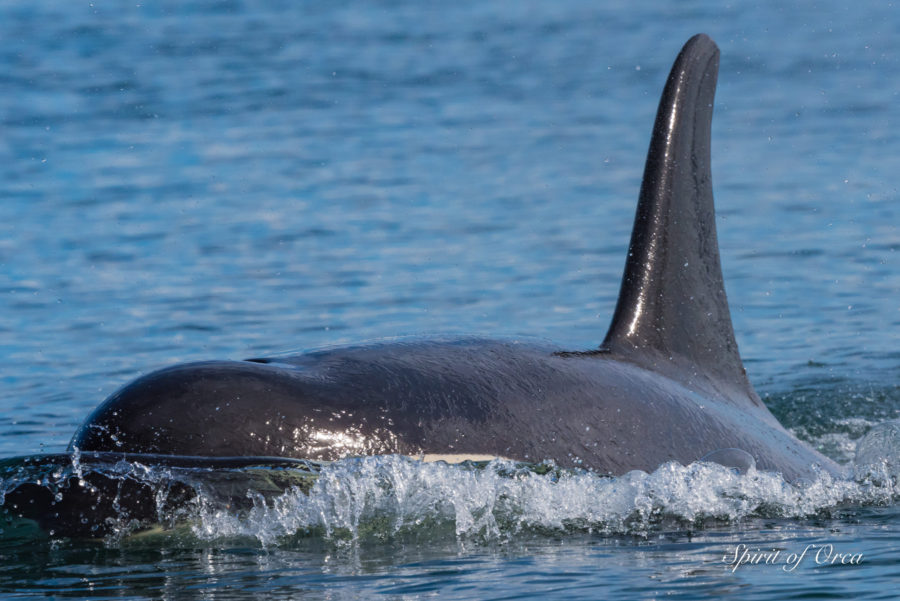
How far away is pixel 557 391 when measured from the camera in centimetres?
718

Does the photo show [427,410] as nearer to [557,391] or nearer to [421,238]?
[557,391]

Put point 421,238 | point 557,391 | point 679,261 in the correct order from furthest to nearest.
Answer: point 421,238 < point 679,261 < point 557,391

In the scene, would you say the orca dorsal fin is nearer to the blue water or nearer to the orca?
the orca

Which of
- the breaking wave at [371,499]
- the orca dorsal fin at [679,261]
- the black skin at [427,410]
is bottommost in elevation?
the breaking wave at [371,499]

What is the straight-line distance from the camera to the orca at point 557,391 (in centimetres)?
629

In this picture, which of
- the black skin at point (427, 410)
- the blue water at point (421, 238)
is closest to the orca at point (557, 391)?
the black skin at point (427, 410)

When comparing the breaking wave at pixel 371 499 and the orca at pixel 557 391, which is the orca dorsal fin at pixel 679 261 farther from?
the breaking wave at pixel 371 499

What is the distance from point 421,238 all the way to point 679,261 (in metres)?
9.93

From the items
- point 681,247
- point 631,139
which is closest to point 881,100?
point 631,139

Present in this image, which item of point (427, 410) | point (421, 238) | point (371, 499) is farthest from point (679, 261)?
point (421, 238)

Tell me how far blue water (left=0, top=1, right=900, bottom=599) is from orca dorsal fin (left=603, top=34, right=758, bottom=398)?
1159mm

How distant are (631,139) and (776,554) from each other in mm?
19252

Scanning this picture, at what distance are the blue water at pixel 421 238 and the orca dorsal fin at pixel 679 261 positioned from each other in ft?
3.80

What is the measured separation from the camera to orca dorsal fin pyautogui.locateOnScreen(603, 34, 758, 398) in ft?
27.4
